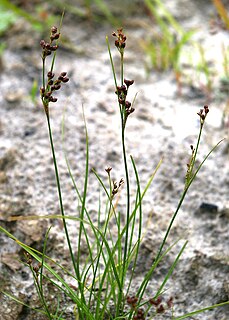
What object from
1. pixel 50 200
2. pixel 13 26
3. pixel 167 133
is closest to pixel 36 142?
pixel 50 200

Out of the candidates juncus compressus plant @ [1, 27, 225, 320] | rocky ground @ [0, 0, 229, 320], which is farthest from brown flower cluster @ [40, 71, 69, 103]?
rocky ground @ [0, 0, 229, 320]

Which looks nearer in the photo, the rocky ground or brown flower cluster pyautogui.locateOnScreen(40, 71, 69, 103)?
brown flower cluster pyautogui.locateOnScreen(40, 71, 69, 103)

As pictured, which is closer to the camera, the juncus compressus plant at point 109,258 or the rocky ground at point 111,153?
the juncus compressus plant at point 109,258

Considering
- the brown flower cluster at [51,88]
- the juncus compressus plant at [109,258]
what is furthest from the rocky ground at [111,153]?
the brown flower cluster at [51,88]

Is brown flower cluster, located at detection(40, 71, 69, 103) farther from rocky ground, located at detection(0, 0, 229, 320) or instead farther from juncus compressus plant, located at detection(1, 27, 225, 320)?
rocky ground, located at detection(0, 0, 229, 320)

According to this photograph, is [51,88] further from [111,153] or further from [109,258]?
[111,153]

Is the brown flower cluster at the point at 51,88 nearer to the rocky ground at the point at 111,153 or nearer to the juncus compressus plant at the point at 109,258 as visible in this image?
the juncus compressus plant at the point at 109,258

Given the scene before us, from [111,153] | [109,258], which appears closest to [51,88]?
[109,258]

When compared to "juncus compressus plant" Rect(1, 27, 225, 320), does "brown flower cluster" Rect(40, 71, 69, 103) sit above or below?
above
